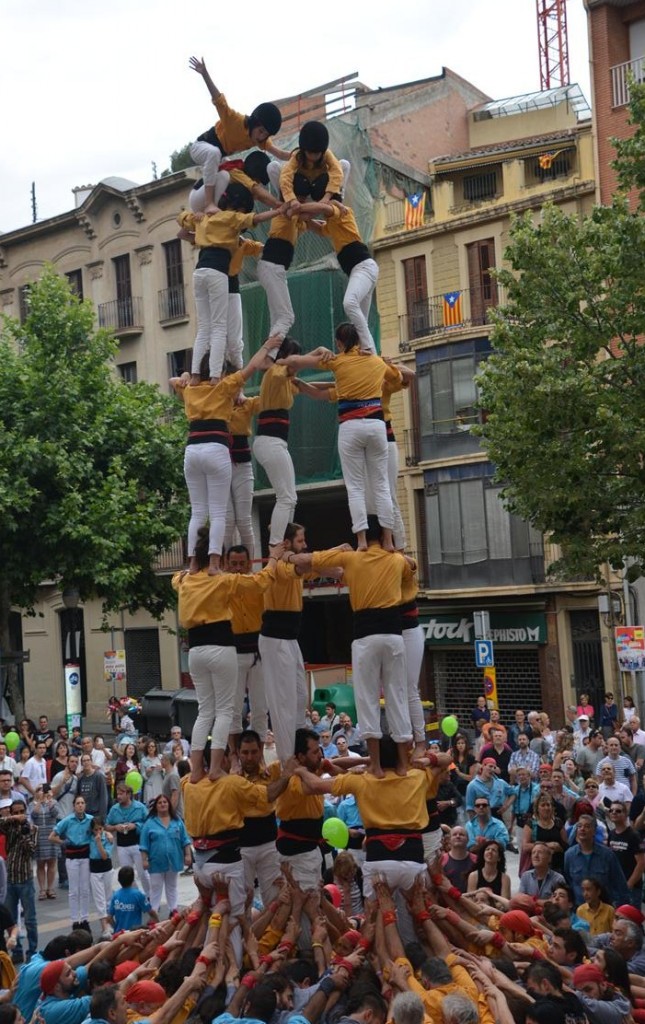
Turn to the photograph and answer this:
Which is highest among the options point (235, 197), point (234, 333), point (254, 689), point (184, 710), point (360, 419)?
point (235, 197)

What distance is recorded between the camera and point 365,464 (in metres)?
12.0

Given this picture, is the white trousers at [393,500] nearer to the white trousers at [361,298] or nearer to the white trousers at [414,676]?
the white trousers at [414,676]

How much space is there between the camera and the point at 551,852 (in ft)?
39.7

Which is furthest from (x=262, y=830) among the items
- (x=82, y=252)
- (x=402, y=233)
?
(x=82, y=252)

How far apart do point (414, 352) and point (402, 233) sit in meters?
3.33

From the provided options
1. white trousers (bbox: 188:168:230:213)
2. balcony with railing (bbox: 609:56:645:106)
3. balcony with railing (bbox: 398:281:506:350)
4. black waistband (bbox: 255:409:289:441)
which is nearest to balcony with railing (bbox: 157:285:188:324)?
balcony with railing (bbox: 398:281:506:350)

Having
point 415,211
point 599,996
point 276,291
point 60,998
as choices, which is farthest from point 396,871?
point 415,211

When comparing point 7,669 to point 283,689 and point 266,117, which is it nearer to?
point 283,689

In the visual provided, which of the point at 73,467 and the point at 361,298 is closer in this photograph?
the point at 361,298

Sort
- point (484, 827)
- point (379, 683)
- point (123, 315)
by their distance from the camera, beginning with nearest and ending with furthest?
point (379, 683)
point (484, 827)
point (123, 315)

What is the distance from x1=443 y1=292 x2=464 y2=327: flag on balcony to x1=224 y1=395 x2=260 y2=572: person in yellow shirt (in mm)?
20976

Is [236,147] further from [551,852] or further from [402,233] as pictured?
[402,233]

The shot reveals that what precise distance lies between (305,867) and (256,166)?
6757mm

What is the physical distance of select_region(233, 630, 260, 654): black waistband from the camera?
40.6 ft
